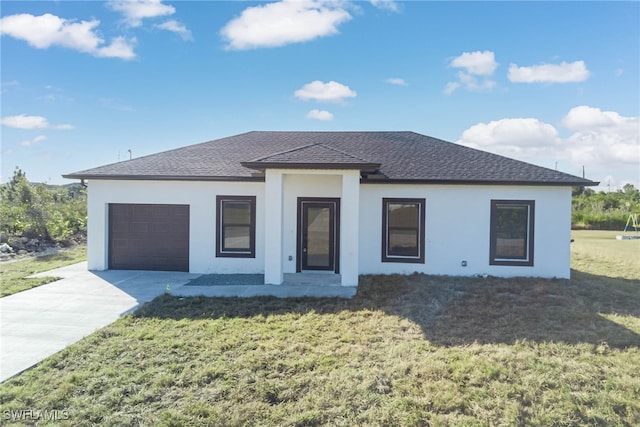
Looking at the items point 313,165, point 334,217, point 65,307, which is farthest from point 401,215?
point 65,307

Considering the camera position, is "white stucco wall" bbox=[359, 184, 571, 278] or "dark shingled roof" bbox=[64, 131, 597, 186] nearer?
"dark shingled roof" bbox=[64, 131, 597, 186]

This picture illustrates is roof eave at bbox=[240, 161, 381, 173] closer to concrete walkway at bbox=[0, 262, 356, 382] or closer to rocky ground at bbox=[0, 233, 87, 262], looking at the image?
concrete walkway at bbox=[0, 262, 356, 382]

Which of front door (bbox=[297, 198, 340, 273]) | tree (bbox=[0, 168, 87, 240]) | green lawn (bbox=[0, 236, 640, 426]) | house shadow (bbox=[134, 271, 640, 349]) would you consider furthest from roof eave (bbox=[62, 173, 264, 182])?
tree (bbox=[0, 168, 87, 240])

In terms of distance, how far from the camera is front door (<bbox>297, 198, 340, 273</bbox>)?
1152 cm

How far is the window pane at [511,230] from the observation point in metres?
10.9

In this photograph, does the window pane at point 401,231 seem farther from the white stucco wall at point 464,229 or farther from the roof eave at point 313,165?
the roof eave at point 313,165

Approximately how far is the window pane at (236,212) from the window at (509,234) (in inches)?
291

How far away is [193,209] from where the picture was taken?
11.6 meters

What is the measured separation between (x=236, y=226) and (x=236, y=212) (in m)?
0.44

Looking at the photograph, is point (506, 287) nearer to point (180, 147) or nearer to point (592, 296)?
point (592, 296)

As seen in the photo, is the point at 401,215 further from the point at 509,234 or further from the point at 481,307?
the point at 481,307

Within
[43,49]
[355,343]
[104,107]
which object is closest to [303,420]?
[355,343]

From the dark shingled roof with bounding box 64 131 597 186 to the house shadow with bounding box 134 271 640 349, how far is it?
9.70 feet

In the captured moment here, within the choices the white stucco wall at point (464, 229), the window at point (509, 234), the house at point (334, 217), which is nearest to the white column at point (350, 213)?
the house at point (334, 217)
